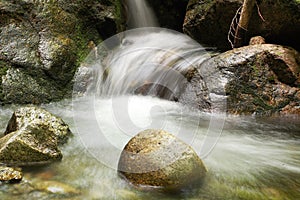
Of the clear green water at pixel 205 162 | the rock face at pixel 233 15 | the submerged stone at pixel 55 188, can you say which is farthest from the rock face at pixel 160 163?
the rock face at pixel 233 15

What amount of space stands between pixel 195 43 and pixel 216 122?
363cm

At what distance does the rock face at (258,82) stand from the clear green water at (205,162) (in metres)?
0.29

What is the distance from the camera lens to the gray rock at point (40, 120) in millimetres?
3588

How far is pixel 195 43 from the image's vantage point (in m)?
8.23

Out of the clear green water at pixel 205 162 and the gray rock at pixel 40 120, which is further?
the gray rock at pixel 40 120

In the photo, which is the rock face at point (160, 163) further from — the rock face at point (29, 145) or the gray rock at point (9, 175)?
the gray rock at point (9, 175)

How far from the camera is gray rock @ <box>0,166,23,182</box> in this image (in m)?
2.81

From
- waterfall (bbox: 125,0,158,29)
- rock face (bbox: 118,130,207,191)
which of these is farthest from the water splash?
rock face (bbox: 118,130,207,191)

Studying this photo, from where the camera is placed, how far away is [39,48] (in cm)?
579

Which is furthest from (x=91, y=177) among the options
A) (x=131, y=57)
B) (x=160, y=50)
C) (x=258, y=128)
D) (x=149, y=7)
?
(x=149, y=7)

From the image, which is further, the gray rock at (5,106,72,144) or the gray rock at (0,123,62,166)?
the gray rock at (5,106,72,144)

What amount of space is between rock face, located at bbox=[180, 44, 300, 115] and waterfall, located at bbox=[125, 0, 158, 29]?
4902 mm

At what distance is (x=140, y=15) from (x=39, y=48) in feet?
17.2

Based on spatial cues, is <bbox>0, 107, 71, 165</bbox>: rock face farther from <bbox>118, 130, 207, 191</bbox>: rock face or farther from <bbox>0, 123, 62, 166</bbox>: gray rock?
<bbox>118, 130, 207, 191</bbox>: rock face
